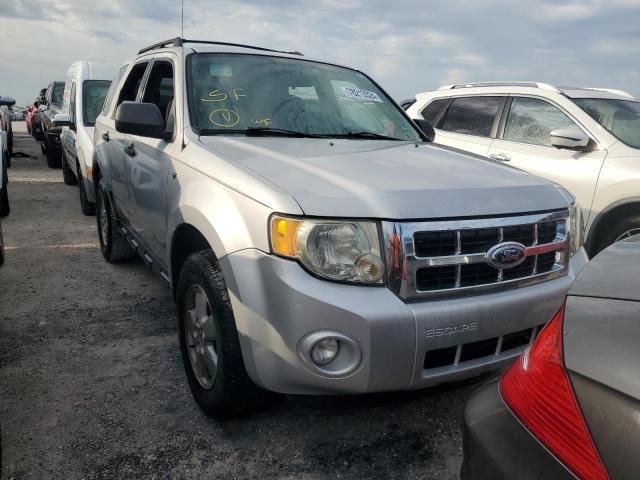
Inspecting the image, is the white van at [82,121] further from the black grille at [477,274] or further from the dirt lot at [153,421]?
the black grille at [477,274]

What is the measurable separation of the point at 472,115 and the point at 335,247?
4.36 meters

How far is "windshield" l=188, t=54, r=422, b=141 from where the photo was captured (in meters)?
3.05

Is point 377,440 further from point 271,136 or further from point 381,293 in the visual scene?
point 271,136

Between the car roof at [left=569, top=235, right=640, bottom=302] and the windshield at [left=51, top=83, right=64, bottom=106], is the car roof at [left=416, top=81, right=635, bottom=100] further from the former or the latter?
the windshield at [left=51, top=83, right=64, bottom=106]

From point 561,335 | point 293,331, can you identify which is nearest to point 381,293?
point 293,331

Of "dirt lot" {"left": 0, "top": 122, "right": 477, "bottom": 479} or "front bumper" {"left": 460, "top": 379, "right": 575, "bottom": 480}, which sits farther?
"dirt lot" {"left": 0, "top": 122, "right": 477, "bottom": 479}

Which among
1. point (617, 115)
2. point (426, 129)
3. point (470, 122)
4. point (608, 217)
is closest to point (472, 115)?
point (470, 122)

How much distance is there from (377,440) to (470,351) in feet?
2.23

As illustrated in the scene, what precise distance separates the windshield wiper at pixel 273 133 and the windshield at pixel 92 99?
5083 mm

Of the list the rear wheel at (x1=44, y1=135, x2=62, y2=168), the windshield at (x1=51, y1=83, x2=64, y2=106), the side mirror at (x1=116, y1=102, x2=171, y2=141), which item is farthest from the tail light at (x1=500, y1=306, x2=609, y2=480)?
the windshield at (x1=51, y1=83, x2=64, y2=106)

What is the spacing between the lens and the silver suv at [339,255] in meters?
1.97

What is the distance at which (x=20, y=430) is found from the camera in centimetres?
252

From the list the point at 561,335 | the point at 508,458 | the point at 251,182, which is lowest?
the point at 508,458

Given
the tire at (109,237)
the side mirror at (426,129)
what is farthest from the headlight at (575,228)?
the tire at (109,237)
